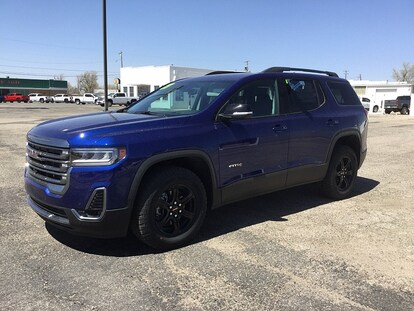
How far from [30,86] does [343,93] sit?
10001 centimetres

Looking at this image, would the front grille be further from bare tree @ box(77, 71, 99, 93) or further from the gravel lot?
bare tree @ box(77, 71, 99, 93)

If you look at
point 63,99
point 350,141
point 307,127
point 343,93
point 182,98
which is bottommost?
point 350,141

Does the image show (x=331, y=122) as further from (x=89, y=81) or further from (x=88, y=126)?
(x=89, y=81)

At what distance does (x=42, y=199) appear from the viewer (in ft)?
12.6

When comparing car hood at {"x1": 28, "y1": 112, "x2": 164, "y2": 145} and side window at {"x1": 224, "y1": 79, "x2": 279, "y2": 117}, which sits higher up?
side window at {"x1": 224, "y1": 79, "x2": 279, "y2": 117}

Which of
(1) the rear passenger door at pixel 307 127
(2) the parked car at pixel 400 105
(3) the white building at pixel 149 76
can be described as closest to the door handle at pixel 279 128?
(1) the rear passenger door at pixel 307 127

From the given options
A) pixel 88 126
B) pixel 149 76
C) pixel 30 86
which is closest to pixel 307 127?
pixel 88 126

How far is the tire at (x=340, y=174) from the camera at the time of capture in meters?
5.95

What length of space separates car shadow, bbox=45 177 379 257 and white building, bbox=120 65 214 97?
48.3 m

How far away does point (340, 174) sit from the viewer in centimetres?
614

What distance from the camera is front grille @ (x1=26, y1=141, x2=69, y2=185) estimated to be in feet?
11.9

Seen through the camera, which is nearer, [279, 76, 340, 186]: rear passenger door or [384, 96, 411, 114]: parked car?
[279, 76, 340, 186]: rear passenger door

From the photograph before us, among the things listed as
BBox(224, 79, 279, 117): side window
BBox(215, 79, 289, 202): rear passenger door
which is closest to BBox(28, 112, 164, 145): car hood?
BBox(215, 79, 289, 202): rear passenger door

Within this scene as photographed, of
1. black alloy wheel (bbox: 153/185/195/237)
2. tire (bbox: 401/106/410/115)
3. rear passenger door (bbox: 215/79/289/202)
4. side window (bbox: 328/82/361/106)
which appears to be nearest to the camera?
black alloy wheel (bbox: 153/185/195/237)
